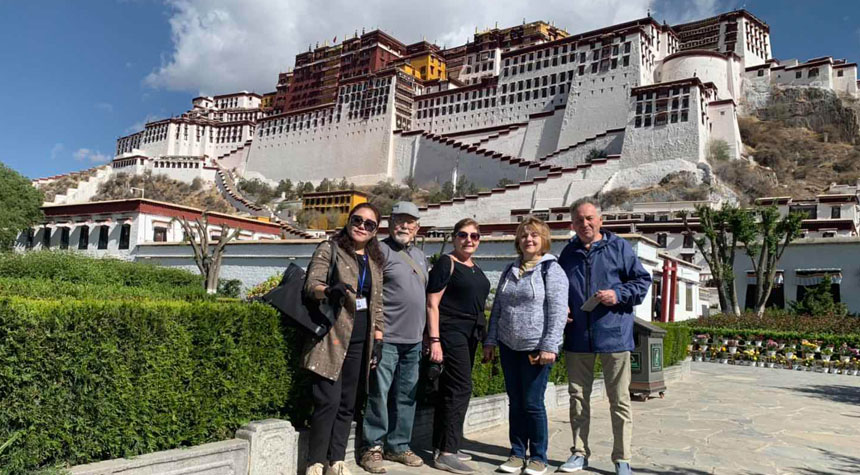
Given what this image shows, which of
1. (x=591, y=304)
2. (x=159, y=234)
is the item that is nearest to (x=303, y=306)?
(x=591, y=304)

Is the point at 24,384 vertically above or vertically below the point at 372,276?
below

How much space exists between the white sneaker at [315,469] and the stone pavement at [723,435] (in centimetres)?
53

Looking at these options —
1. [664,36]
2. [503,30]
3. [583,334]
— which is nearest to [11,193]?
[583,334]

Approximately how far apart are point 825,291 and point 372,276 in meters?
22.4

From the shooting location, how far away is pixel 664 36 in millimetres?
56594

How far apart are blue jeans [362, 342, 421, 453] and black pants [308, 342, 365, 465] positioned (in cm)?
21

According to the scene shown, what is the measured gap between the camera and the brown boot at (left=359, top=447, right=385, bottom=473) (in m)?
4.33

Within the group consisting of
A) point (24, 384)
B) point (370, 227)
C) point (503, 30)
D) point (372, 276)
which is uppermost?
point (503, 30)

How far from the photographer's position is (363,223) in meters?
4.25

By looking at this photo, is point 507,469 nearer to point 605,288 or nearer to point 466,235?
point 605,288

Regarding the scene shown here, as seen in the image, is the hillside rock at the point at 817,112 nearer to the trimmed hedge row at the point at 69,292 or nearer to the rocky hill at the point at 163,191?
the rocky hill at the point at 163,191

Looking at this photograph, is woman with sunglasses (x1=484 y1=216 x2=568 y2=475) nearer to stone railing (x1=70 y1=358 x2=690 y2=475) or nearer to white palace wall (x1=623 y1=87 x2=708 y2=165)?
stone railing (x1=70 y1=358 x2=690 y2=475)

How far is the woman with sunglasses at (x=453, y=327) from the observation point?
466 centimetres

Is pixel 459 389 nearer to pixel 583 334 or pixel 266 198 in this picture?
pixel 583 334
